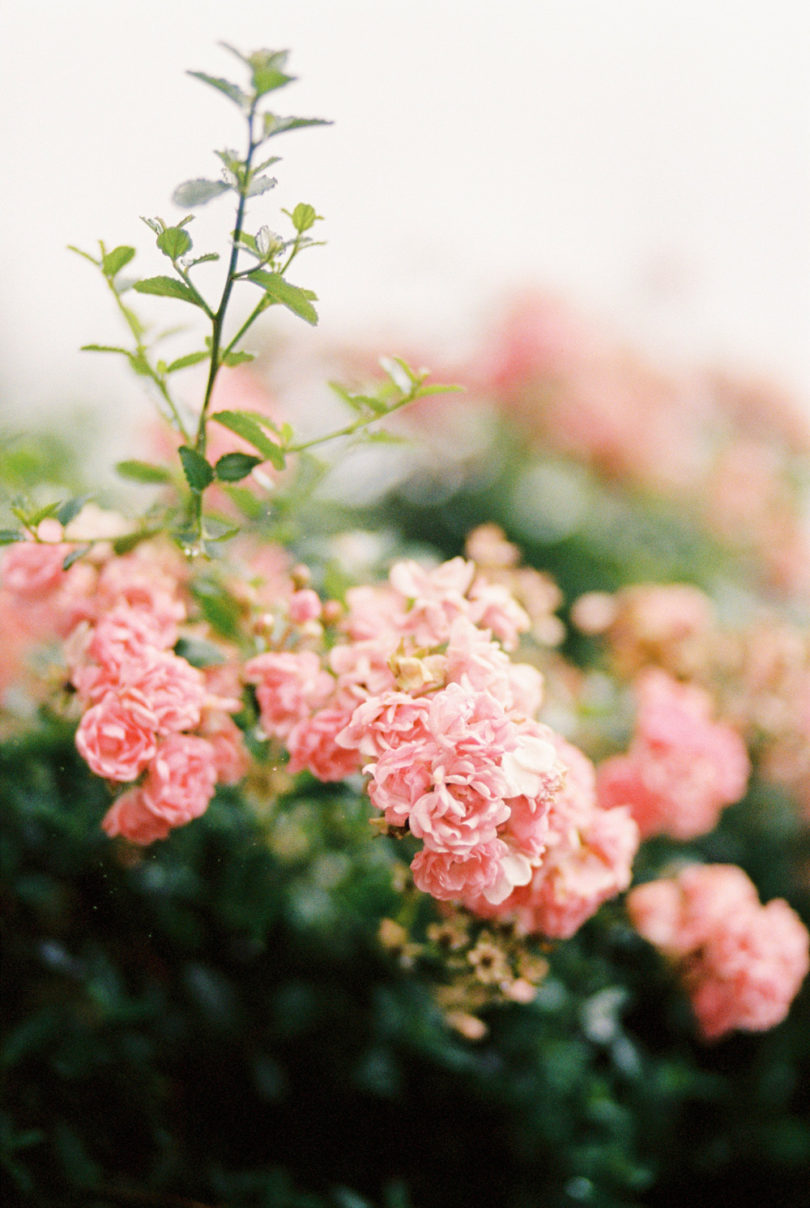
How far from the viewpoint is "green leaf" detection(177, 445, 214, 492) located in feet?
1.77

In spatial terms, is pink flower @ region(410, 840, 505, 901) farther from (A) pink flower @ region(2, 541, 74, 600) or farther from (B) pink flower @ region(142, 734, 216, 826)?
(A) pink flower @ region(2, 541, 74, 600)

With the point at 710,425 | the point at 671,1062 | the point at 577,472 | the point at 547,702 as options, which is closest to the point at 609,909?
the point at 547,702

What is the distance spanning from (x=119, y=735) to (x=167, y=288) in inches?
10.7

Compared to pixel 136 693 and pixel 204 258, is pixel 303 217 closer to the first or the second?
pixel 204 258

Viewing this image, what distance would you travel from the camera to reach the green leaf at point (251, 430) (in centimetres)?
56

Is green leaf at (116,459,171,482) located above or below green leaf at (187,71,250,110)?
below

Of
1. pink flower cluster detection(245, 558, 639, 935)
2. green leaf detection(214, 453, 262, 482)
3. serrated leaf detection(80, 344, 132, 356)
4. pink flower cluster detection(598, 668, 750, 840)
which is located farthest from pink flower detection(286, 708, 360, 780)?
pink flower cluster detection(598, 668, 750, 840)

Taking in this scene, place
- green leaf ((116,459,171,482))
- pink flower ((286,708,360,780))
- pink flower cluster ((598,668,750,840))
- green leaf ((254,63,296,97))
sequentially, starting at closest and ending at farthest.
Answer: green leaf ((254,63,296,97))
pink flower ((286,708,360,780))
green leaf ((116,459,171,482))
pink flower cluster ((598,668,750,840))

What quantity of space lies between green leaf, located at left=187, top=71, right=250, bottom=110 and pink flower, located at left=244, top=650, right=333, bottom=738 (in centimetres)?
33

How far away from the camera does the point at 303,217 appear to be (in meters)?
0.49

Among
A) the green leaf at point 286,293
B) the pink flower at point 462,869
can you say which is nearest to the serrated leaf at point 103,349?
the green leaf at point 286,293

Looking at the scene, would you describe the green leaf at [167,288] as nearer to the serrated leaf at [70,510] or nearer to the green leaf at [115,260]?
the green leaf at [115,260]

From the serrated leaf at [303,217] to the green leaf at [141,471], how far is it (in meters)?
0.25

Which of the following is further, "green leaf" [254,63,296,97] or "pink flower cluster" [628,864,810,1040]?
"pink flower cluster" [628,864,810,1040]
